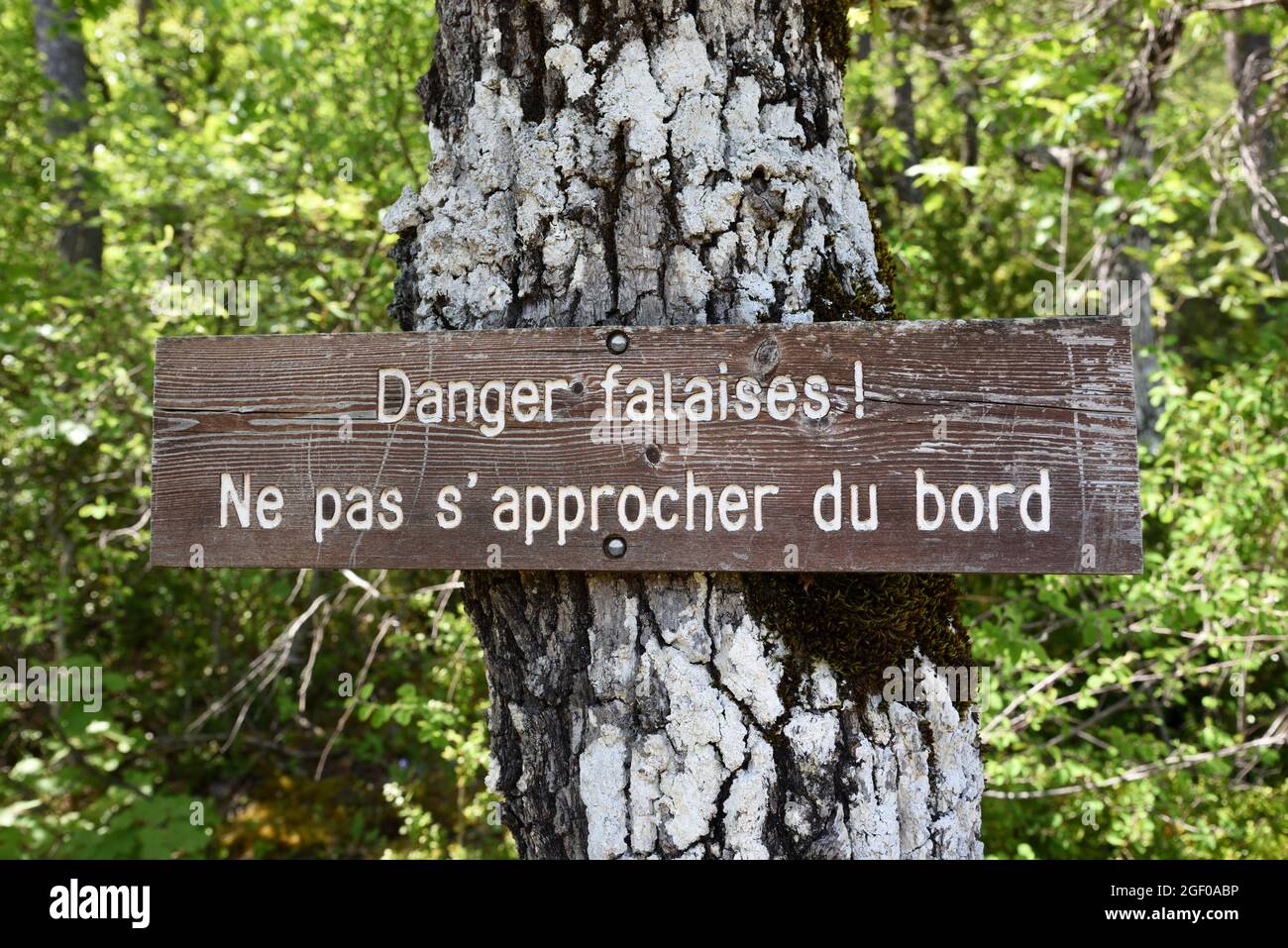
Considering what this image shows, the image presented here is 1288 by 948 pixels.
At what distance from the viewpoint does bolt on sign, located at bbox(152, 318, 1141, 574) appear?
4.54 ft

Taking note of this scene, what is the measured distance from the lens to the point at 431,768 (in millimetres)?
5047

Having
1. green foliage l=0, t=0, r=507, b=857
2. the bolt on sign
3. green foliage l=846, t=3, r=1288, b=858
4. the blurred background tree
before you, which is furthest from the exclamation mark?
green foliage l=0, t=0, r=507, b=857

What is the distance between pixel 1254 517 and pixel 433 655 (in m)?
3.86

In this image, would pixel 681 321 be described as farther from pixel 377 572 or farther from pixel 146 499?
pixel 146 499

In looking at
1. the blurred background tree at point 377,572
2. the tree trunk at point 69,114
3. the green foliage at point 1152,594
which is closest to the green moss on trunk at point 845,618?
the green foliage at point 1152,594

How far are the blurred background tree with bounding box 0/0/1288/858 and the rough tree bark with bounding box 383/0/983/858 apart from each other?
1.65m

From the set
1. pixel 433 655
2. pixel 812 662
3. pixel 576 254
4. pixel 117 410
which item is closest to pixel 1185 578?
pixel 812 662

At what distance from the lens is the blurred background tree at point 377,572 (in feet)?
11.9

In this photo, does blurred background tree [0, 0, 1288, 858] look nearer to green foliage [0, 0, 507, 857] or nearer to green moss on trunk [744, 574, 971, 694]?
green foliage [0, 0, 507, 857]

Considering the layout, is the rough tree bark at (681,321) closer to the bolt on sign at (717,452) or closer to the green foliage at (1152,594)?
the bolt on sign at (717,452)

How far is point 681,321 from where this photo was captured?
59.2 inches

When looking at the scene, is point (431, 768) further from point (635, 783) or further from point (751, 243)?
point (751, 243)

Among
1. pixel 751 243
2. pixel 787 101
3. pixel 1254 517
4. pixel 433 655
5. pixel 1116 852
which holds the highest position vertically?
pixel 787 101

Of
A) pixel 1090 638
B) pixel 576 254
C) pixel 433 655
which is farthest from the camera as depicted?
pixel 433 655
